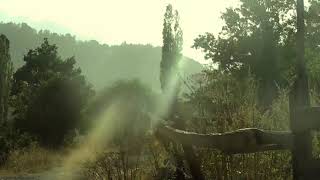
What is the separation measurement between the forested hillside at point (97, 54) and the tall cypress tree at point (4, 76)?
89.8m

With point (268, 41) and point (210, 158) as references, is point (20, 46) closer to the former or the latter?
point (268, 41)

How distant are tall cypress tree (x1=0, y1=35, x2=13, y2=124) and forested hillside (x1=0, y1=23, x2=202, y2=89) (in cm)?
8977

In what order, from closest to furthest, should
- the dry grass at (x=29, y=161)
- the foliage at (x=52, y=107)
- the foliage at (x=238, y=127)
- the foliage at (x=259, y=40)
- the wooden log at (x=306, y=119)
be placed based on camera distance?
the wooden log at (x=306, y=119) < the foliage at (x=238, y=127) < the dry grass at (x=29, y=161) < the foliage at (x=52, y=107) < the foliage at (x=259, y=40)

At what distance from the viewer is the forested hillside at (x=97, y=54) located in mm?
132250

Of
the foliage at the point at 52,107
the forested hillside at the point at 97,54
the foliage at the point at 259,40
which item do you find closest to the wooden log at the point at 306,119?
the foliage at the point at 52,107

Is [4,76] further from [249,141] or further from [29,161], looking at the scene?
[249,141]

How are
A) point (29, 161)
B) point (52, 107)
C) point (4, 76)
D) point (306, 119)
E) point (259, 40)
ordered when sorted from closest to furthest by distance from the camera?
point (306, 119) → point (29, 161) → point (52, 107) → point (4, 76) → point (259, 40)

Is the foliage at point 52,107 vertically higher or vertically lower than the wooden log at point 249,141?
higher

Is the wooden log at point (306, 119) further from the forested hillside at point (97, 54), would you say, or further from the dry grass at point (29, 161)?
the forested hillside at point (97, 54)

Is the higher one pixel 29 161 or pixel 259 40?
pixel 259 40

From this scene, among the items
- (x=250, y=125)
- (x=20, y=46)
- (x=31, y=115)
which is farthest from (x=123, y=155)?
(x=20, y=46)

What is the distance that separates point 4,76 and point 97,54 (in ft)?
417

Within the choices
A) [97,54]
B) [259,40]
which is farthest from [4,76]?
[97,54]

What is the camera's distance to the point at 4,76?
30312 millimetres
